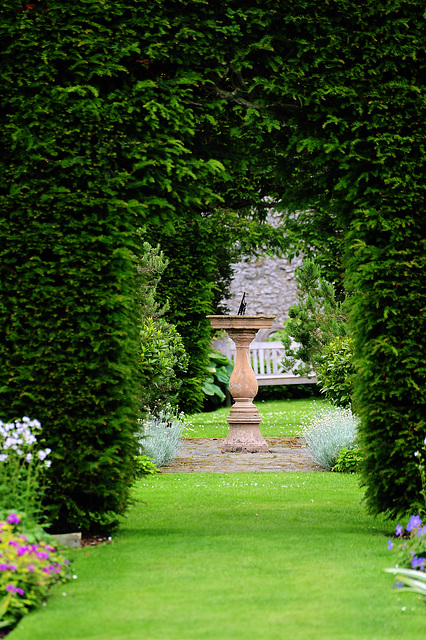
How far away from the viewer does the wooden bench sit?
1877cm

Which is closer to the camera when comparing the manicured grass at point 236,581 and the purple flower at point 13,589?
the manicured grass at point 236,581

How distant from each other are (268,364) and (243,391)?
27.2ft

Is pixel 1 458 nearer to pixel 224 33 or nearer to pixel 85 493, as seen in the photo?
pixel 85 493

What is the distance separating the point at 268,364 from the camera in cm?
1962

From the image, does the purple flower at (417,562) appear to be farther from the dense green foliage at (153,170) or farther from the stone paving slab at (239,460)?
the stone paving slab at (239,460)

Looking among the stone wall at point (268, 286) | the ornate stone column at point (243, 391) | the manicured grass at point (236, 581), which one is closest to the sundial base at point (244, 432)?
the ornate stone column at point (243, 391)

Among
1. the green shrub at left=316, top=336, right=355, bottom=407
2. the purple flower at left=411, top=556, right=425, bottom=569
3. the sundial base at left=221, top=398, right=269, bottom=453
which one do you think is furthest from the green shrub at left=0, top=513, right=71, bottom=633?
the green shrub at left=316, top=336, right=355, bottom=407

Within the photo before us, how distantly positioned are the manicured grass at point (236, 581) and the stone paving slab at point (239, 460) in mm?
2403

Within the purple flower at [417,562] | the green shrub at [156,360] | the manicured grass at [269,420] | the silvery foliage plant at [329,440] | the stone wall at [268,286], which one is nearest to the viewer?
the purple flower at [417,562]

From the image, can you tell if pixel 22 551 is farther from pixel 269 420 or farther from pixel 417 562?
pixel 269 420

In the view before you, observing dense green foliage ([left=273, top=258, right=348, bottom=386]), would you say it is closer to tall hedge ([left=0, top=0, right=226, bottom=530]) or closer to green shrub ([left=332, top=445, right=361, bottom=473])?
green shrub ([left=332, top=445, right=361, bottom=473])

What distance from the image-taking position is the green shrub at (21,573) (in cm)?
391

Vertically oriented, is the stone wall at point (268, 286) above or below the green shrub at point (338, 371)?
above

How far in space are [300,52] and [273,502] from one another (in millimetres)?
3895
